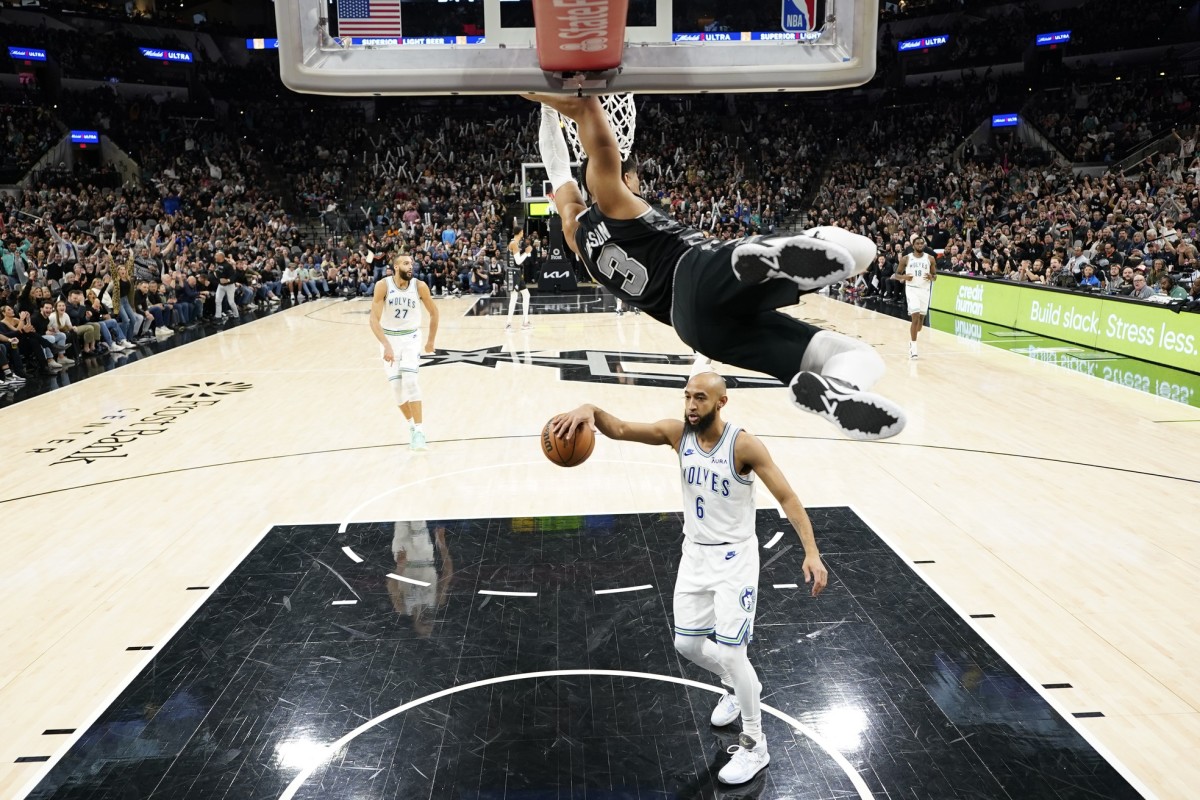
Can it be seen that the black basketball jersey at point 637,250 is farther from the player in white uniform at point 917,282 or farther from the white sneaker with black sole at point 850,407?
the player in white uniform at point 917,282

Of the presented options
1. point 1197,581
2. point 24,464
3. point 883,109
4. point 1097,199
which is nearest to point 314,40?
point 1197,581

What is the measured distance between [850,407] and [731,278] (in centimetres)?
68

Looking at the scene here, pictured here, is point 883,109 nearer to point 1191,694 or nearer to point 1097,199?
point 1097,199

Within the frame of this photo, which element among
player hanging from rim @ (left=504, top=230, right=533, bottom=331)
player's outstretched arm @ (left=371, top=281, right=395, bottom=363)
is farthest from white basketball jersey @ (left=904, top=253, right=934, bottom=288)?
player's outstretched arm @ (left=371, top=281, right=395, bottom=363)

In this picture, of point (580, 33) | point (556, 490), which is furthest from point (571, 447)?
point (556, 490)

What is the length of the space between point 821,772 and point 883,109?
33033mm

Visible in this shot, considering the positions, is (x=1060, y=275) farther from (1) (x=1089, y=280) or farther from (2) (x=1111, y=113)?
(2) (x=1111, y=113)

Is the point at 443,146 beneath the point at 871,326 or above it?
above

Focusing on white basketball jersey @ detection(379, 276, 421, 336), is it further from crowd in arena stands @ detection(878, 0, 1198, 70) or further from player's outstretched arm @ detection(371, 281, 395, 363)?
crowd in arena stands @ detection(878, 0, 1198, 70)

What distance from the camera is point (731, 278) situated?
3299 mm

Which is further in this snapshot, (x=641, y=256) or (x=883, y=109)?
(x=883, y=109)

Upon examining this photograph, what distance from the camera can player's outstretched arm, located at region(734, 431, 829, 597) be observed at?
413 centimetres

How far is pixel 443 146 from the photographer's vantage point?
3281 cm

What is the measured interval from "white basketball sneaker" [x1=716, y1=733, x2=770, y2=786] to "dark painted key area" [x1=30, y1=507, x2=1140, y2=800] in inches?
2.1
